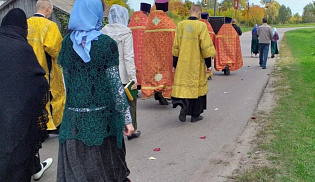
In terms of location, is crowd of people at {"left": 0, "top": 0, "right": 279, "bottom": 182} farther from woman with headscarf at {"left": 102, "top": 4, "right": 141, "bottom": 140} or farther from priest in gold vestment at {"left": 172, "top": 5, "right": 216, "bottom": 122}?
priest in gold vestment at {"left": 172, "top": 5, "right": 216, "bottom": 122}

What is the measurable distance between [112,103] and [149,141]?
3.21m

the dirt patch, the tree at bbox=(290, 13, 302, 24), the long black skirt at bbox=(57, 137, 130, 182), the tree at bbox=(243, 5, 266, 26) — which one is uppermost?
the long black skirt at bbox=(57, 137, 130, 182)

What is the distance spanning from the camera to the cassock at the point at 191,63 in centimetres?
758

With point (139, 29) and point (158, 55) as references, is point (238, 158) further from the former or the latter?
point (139, 29)

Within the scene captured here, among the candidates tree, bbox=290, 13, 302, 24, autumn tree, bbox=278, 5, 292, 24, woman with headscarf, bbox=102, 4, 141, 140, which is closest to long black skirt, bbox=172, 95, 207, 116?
woman with headscarf, bbox=102, 4, 141, 140

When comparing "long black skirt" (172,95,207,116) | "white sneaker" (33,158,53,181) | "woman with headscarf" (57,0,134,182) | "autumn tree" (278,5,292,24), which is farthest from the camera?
"autumn tree" (278,5,292,24)

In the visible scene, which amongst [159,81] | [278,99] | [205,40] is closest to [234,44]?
[278,99]

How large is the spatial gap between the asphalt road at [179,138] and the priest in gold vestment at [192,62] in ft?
1.30

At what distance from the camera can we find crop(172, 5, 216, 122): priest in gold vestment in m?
7.59

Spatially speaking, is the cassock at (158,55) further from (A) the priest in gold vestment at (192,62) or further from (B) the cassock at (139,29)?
(A) the priest in gold vestment at (192,62)

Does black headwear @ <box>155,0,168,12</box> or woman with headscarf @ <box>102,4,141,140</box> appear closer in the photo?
woman with headscarf @ <box>102,4,141,140</box>

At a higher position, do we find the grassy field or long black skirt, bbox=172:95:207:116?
long black skirt, bbox=172:95:207:116

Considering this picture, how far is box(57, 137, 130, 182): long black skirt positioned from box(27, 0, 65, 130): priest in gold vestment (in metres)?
3.14

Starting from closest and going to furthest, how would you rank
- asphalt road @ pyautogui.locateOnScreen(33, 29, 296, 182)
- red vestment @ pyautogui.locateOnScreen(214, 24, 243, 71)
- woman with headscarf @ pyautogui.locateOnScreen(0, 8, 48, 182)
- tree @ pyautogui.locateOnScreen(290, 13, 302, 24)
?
1. woman with headscarf @ pyautogui.locateOnScreen(0, 8, 48, 182)
2. asphalt road @ pyautogui.locateOnScreen(33, 29, 296, 182)
3. red vestment @ pyautogui.locateOnScreen(214, 24, 243, 71)
4. tree @ pyautogui.locateOnScreen(290, 13, 302, 24)
